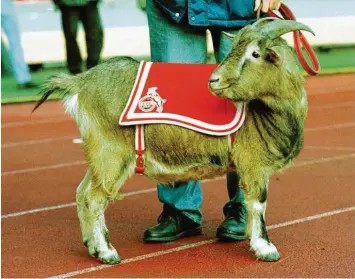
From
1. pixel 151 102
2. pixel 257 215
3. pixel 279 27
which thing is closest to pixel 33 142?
pixel 151 102

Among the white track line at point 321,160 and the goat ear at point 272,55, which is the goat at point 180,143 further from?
the white track line at point 321,160

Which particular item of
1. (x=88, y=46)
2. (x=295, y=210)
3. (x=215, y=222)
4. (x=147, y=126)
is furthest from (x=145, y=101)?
(x=88, y=46)

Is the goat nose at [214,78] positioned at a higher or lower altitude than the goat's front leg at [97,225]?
higher

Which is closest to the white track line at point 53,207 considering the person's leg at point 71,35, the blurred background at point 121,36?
the blurred background at point 121,36

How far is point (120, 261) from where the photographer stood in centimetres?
564

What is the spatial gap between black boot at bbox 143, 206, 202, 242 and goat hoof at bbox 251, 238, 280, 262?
0.80 metres

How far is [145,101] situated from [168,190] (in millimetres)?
1017

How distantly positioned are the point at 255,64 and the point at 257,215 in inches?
37.5

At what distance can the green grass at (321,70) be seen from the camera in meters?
14.3

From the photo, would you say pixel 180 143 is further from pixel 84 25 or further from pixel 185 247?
pixel 84 25

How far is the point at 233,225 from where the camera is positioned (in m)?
6.13

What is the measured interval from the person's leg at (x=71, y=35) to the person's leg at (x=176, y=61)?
361 inches

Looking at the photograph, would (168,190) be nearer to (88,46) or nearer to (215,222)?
(215,222)

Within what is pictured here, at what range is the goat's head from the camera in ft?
16.9
